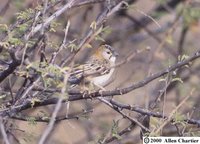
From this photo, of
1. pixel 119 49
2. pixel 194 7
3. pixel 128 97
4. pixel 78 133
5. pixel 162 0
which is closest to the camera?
pixel 162 0

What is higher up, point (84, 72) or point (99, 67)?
point (99, 67)

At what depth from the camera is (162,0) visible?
22.1 feet

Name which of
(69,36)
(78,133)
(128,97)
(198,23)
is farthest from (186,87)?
(128,97)

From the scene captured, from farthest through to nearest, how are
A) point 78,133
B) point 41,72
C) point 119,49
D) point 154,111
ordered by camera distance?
point 78,133 → point 119,49 → point 154,111 → point 41,72

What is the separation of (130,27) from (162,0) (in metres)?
1.17

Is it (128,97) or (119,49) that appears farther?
(128,97)

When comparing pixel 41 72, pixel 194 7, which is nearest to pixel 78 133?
pixel 194 7

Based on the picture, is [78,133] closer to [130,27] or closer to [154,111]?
[130,27]

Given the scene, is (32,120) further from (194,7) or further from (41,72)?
(194,7)

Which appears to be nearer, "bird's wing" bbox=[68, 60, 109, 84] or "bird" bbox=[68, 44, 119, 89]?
"bird's wing" bbox=[68, 60, 109, 84]

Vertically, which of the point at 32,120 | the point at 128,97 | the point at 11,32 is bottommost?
the point at 32,120

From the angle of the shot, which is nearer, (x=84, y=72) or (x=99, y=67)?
(x=84, y=72)

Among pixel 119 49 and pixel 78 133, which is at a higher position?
pixel 119 49

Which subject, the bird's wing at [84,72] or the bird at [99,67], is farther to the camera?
the bird at [99,67]
